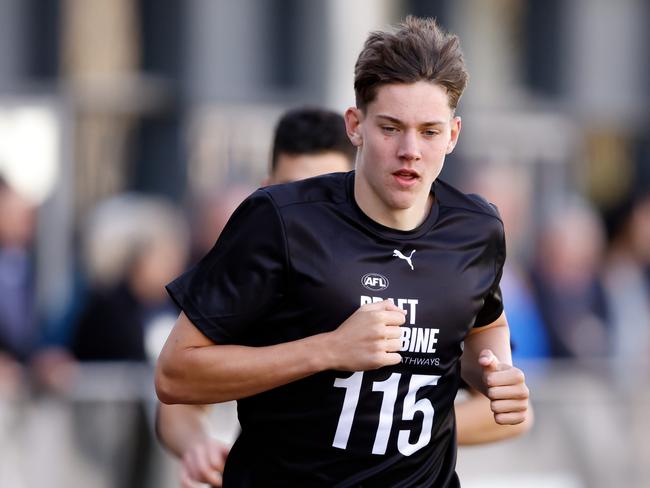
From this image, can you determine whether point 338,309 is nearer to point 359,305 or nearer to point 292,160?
point 359,305

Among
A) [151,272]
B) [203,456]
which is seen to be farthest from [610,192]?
[203,456]

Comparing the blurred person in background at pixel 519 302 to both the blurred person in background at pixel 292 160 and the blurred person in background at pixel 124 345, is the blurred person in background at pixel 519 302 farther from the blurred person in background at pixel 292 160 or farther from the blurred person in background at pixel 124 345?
the blurred person in background at pixel 292 160

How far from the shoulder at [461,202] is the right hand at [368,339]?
458 mm

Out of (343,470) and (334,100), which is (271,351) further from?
(334,100)

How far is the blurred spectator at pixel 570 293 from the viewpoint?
8781mm

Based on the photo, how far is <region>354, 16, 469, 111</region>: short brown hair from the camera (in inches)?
145

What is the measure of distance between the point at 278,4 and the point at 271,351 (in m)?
12.6

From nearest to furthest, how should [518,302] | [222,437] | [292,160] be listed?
[292,160]
[222,437]
[518,302]

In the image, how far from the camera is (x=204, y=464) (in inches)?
163

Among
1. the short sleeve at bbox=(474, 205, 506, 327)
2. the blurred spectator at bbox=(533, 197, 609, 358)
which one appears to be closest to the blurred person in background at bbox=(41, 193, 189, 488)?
the blurred spectator at bbox=(533, 197, 609, 358)

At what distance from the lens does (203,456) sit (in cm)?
419

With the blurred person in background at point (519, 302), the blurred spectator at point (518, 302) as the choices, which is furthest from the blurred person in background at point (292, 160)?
the blurred spectator at point (518, 302)

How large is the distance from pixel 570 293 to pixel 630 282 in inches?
25.2

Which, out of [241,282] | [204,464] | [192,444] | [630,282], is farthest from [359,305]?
[630,282]
